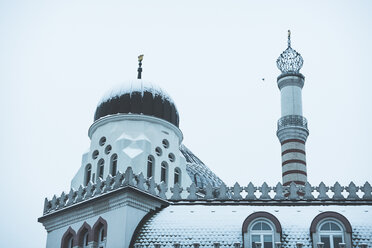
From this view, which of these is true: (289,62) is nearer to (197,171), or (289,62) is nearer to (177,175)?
(197,171)

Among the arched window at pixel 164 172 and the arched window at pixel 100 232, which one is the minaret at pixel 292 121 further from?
the arched window at pixel 100 232

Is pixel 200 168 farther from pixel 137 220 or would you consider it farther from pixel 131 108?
pixel 137 220

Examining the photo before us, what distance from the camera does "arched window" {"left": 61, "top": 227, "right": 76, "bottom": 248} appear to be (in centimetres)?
2932

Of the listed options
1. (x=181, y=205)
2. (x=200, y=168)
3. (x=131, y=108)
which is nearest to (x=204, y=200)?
(x=181, y=205)

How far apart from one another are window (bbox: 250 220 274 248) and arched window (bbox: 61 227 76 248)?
906cm

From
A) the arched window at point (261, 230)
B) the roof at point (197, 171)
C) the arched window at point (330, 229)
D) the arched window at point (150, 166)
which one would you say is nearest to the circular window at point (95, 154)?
the arched window at point (150, 166)

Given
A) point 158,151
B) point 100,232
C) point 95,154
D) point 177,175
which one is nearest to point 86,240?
point 100,232

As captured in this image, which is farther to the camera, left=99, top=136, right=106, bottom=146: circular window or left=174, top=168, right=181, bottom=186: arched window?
left=174, top=168, right=181, bottom=186: arched window

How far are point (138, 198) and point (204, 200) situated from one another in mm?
3226

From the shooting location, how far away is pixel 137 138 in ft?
108

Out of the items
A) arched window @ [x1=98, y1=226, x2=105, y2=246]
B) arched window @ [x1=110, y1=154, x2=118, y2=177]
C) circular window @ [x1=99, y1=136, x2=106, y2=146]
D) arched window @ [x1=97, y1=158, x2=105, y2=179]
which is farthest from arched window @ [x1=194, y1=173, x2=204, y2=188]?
arched window @ [x1=98, y1=226, x2=105, y2=246]

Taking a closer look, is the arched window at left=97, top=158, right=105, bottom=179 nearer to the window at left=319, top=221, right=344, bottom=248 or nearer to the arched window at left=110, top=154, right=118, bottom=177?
the arched window at left=110, top=154, right=118, bottom=177

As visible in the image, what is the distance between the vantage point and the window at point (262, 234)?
2606 centimetres

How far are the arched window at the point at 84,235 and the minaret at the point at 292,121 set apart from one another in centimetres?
1853
